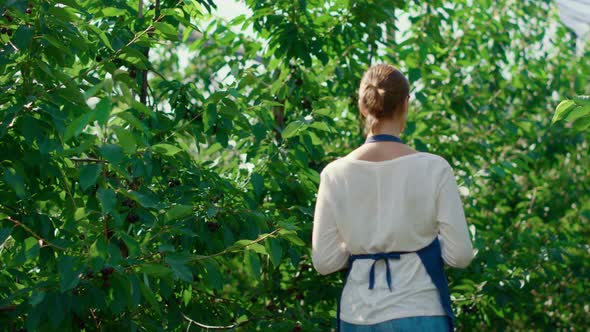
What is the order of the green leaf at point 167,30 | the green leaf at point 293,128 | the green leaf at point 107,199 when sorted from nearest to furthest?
1. the green leaf at point 107,199
2. the green leaf at point 167,30
3. the green leaf at point 293,128

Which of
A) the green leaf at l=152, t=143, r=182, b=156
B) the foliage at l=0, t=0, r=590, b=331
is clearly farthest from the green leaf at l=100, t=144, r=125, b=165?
the green leaf at l=152, t=143, r=182, b=156

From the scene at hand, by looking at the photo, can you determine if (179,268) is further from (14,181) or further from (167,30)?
(167,30)

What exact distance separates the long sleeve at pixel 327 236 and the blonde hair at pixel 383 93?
9.6 inches

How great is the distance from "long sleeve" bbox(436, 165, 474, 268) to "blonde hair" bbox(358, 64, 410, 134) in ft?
0.77

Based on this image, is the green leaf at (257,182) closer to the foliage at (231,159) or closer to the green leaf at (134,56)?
the foliage at (231,159)

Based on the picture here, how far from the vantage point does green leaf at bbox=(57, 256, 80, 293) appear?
267 cm

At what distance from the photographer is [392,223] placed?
2.53 meters

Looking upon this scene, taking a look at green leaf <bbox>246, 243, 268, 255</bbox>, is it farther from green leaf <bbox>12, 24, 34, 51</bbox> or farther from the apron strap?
green leaf <bbox>12, 24, 34, 51</bbox>

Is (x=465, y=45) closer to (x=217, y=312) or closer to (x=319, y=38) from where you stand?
(x=319, y=38)

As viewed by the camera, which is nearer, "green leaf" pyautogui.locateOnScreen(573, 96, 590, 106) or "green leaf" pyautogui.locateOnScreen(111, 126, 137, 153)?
"green leaf" pyautogui.locateOnScreen(111, 126, 137, 153)

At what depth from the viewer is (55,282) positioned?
2.86 m

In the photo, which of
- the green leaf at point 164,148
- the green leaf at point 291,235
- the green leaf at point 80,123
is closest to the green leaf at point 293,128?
the green leaf at point 291,235

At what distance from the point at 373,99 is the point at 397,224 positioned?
356mm

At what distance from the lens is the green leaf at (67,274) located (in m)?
2.67
